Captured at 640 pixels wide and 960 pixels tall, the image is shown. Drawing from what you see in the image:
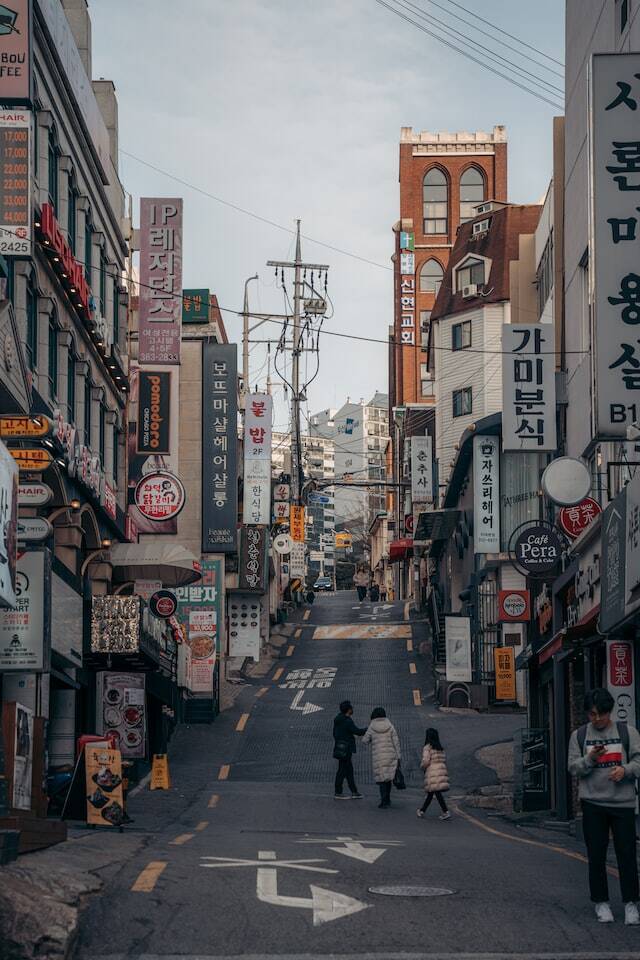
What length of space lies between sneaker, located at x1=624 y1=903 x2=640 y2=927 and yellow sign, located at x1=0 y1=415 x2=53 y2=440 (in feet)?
38.2

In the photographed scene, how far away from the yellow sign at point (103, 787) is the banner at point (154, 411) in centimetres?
2016

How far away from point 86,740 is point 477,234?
174ft

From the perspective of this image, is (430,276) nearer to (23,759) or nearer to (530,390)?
(530,390)

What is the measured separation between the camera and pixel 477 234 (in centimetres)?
6712

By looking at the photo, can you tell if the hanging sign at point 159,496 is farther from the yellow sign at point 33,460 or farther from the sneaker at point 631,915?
the sneaker at point 631,915

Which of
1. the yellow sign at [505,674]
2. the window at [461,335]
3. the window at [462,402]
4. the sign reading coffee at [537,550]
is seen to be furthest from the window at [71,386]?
the window at [461,335]

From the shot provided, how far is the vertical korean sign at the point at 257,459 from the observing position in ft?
180

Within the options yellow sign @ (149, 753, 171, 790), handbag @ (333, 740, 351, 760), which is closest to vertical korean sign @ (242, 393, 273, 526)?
yellow sign @ (149, 753, 171, 790)

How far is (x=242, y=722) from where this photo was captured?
3909cm

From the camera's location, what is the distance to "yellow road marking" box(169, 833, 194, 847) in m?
14.9

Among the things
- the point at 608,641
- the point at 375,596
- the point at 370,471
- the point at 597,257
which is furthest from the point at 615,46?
the point at 370,471

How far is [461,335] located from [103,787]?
166 ft

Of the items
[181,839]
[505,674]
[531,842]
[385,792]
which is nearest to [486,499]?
[505,674]

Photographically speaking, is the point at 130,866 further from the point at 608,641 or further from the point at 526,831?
the point at 526,831
